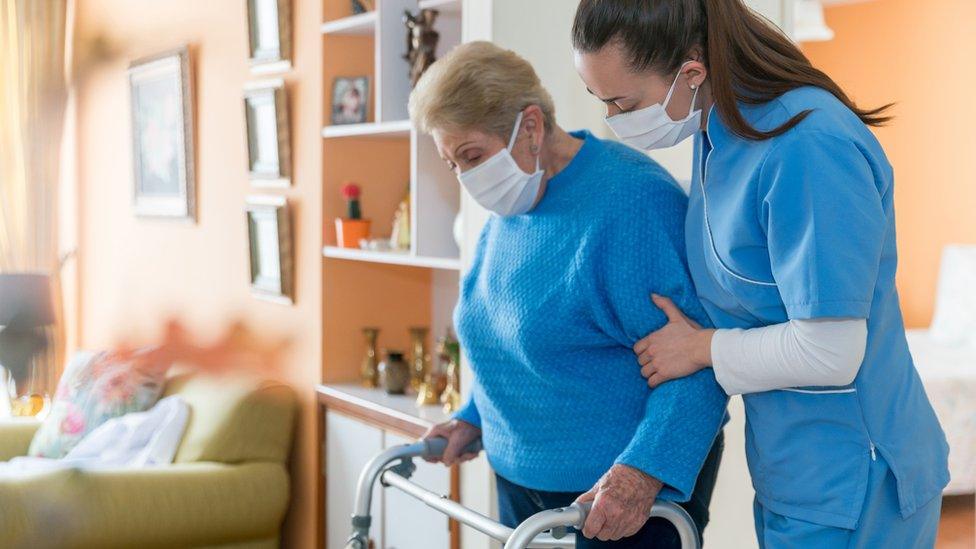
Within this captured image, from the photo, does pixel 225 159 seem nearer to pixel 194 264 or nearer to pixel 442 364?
pixel 194 264

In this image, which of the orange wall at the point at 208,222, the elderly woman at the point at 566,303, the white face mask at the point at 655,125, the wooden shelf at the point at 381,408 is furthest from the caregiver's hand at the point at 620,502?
the wooden shelf at the point at 381,408

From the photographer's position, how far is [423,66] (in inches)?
99.7

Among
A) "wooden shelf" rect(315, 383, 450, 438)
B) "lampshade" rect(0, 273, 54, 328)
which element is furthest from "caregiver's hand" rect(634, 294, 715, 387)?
"lampshade" rect(0, 273, 54, 328)

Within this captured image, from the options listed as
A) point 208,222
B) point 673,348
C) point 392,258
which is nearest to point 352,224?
point 392,258

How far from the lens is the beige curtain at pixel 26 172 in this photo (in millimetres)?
3141

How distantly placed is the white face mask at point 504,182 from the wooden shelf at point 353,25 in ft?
4.43

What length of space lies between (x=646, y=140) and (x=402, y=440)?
147 cm

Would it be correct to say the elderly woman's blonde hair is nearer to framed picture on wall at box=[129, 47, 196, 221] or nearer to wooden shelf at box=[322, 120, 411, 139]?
wooden shelf at box=[322, 120, 411, 139]

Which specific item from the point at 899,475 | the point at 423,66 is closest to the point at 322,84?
the point at 423,66

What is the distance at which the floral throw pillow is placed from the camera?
3035 mm

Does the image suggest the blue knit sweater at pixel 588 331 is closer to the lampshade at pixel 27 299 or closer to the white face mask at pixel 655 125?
the white face mask at pixel 655 125

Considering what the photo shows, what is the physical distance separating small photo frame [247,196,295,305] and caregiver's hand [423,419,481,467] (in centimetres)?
154

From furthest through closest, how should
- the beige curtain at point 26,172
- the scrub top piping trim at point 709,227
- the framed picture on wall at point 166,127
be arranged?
1. the framed picture on wall at point 166,127
2. the beige curtain at point 26,172
3. the scrub top piping trim at point 709,227

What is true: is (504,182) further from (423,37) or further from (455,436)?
(423,37)
